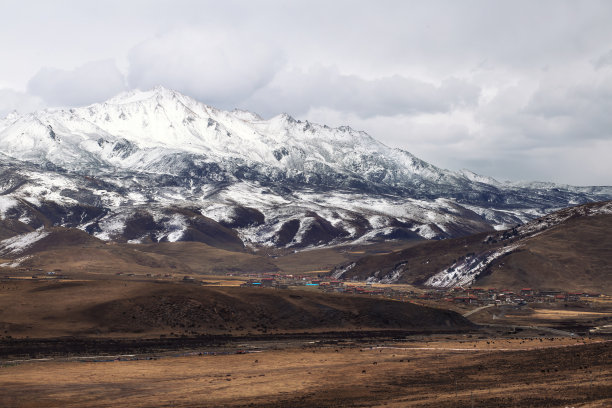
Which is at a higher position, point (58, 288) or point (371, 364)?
point (58, 288)

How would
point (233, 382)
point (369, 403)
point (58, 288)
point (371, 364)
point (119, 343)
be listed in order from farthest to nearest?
point (58, 288) → point (119, 343) → point (371, 364) → point (233, 382) → point (369, 403)

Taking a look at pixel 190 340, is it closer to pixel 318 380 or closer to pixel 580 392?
pixel 318 380

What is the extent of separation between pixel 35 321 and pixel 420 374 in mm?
81159

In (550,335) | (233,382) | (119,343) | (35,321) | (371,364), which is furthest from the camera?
(550,335)

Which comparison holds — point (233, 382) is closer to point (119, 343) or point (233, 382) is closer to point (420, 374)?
point (420, 374)

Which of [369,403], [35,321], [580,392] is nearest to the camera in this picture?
[580,392]

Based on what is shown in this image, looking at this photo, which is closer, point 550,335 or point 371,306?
point 550,335

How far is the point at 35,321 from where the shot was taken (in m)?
140

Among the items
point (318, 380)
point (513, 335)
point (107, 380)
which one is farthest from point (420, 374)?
point (513, 335)

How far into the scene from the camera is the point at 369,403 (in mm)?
71000

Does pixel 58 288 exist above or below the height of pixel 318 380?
above

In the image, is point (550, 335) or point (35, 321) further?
point (550, 335)

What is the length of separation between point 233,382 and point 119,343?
46.6 meters

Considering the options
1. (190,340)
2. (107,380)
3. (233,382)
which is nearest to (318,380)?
(233,382)
